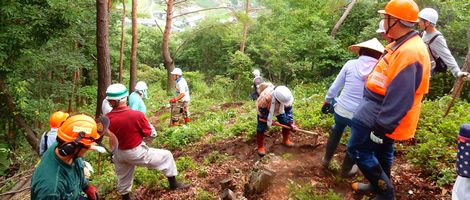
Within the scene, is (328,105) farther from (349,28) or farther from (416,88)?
(349,28)

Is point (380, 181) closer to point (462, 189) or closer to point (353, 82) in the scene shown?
point (462, 189)

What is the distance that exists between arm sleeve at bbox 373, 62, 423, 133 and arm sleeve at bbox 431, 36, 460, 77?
7.53 feet

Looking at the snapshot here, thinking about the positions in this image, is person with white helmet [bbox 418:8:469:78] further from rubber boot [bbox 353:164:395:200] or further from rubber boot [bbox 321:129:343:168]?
rubber boot [bbox 353:164:395:200]

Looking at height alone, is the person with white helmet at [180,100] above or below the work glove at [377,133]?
below

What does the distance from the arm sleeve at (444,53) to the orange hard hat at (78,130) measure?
4866mm

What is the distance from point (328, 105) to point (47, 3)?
7375 mm

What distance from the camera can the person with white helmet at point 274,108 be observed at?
168 inches

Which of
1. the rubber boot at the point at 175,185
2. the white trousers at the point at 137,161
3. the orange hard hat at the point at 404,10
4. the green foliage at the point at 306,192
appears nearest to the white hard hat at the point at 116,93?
the white trousers at the point at 137,161

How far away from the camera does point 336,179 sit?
371 cm

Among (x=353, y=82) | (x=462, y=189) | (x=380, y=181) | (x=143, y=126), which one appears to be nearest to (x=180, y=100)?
(x=143, y=126)

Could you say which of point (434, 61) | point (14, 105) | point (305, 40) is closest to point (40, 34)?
point (14, 105)

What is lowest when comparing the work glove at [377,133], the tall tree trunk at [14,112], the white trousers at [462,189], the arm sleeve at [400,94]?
the tall tree trunk at [14,112]

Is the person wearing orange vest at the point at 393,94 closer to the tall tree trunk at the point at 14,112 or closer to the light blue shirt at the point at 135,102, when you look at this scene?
the light blue shirt at the point at 135,102

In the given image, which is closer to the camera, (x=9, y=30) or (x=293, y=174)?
(x=293, y=174)
